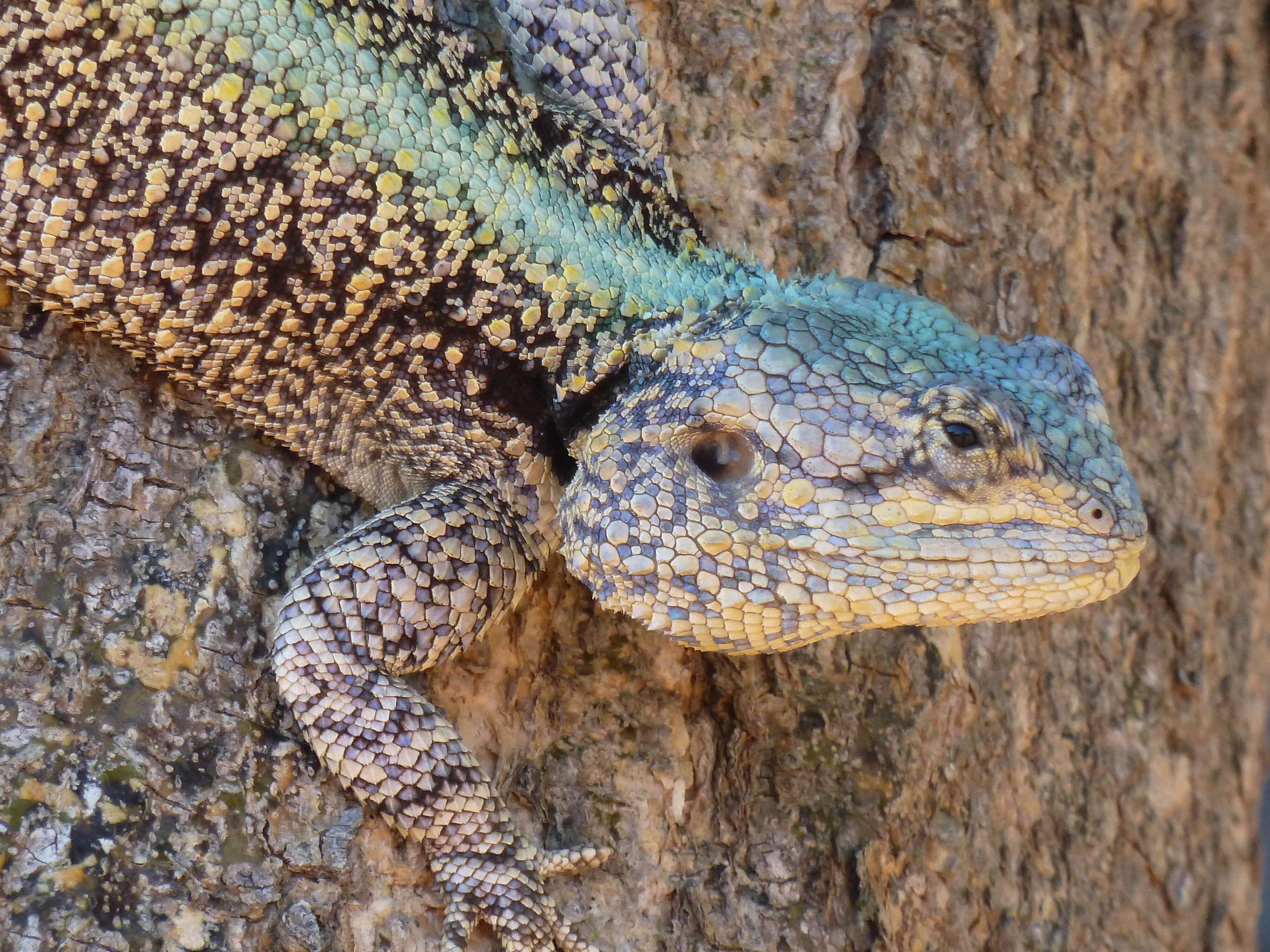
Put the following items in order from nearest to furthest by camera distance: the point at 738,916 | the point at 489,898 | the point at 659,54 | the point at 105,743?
1. the point at 105,743
2. the point at 489,898
3. the point at 738,916
4. the point at 659,54

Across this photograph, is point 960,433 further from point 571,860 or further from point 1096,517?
point 571,860

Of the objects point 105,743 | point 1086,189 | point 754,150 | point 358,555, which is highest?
point 1086,189

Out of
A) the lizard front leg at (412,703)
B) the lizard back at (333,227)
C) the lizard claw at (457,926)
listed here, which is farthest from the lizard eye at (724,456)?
the lizard claw at (457,926)

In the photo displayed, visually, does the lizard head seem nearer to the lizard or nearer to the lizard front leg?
the lizard

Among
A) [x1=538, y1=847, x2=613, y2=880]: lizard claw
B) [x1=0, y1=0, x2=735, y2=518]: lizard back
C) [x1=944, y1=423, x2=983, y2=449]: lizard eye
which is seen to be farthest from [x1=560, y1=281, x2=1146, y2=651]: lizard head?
[x1=538, y1=847, x2=613, y2=880]: lizard claw

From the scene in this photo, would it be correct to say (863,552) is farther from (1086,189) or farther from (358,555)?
(1086,189)

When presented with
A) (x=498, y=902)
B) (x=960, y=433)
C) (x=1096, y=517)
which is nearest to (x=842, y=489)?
(x=960, y=433)

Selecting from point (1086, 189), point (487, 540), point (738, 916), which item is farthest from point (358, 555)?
point (1086, 189)
